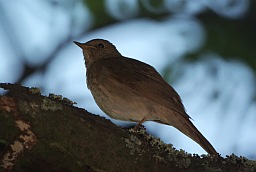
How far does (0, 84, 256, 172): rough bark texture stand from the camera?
8.61ft

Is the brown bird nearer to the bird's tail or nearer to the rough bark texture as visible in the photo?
the bird's tail

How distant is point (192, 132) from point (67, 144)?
2.26m

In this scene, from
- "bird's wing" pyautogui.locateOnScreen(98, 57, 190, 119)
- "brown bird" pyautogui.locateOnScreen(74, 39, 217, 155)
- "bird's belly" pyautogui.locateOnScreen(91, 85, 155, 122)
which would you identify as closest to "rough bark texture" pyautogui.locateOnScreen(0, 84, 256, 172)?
"brown bird" pyautogui.locateOnScreen(74, 39, 217, 155)

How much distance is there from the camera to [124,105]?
5.30 meters

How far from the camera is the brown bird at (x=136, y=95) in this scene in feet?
16.6

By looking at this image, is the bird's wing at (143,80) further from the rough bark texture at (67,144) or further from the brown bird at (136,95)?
the rough bark texture at (67,144)

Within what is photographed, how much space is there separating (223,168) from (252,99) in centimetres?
83

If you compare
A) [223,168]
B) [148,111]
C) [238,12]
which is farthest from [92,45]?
[223,168]

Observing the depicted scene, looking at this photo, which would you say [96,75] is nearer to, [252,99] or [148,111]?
[148,111]

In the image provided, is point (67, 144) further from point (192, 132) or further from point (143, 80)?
point (143, 80)

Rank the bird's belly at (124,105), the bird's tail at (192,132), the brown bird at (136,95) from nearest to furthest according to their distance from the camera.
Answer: the bird's tail at (192,132)
the brown bird at (136,95)
the bird's belly at (124,105)

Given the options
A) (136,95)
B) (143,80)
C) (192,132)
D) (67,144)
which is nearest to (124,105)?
(136,95)

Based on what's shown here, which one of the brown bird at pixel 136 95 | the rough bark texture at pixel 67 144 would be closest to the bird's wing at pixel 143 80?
the brown bird at pixel 136 95

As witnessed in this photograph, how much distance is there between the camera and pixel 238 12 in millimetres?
3773
